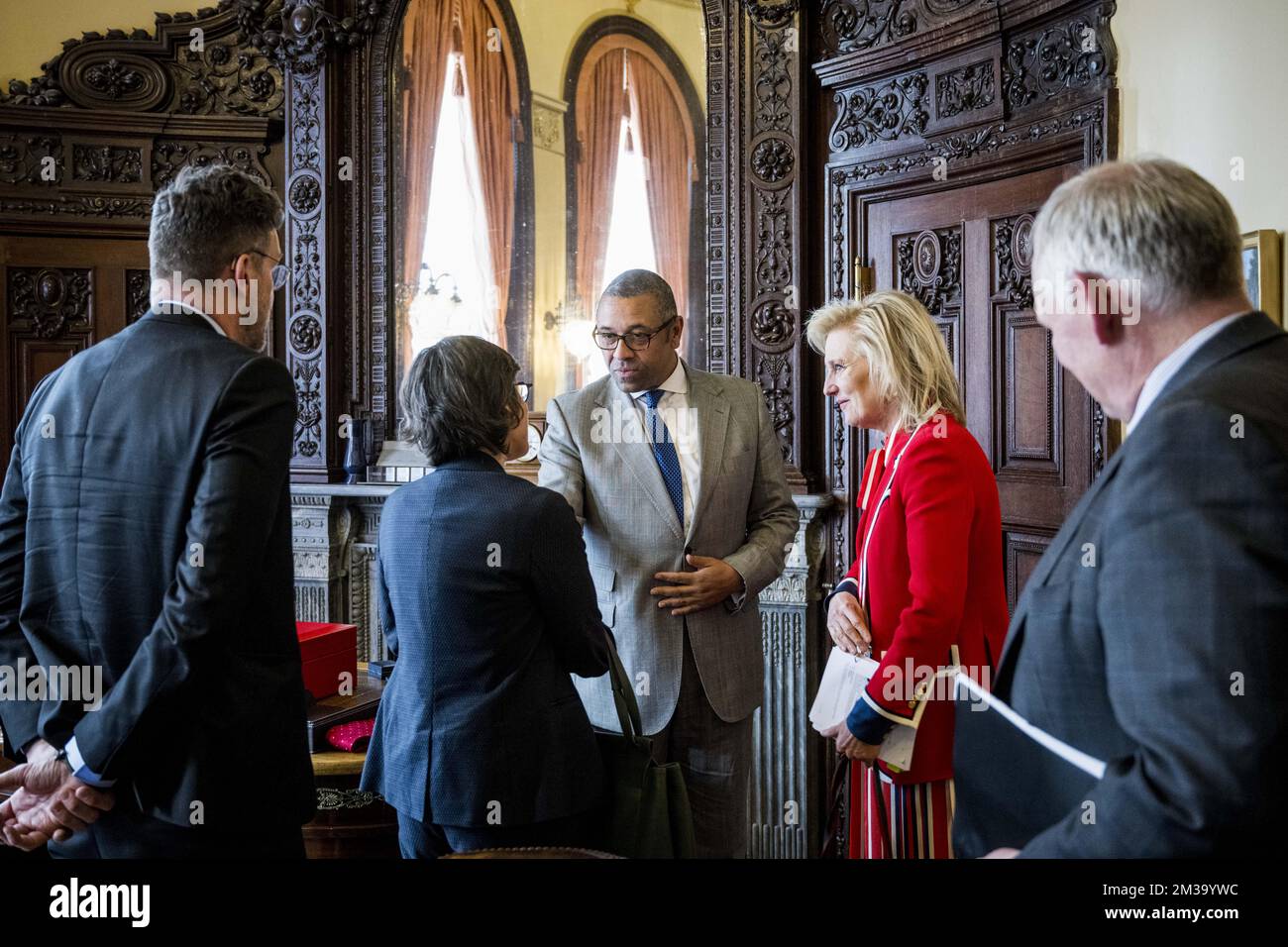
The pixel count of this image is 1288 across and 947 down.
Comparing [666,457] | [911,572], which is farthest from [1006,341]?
[911,572]

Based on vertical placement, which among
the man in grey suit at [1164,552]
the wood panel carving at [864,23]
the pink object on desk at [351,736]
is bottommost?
the pink object on desk at [351,736]

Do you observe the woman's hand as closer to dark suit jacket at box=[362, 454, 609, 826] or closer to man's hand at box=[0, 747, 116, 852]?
dark suit jacket at box=[362, 454, 609, 826]

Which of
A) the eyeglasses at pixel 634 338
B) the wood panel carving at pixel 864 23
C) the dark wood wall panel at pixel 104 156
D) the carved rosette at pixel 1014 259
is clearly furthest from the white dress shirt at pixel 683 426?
the dark wood wall panel at pixel 104 156

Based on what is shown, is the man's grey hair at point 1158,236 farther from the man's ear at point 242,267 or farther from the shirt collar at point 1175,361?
the man's ear at point 242,267

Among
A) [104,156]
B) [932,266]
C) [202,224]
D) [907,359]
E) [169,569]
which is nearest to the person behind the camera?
[169,569]

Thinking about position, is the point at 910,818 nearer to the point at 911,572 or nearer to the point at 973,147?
the point at 911,572

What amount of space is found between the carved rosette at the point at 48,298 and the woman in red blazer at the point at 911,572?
13.7 ft

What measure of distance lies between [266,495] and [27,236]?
172 inches

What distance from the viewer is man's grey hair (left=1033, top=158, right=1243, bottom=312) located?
110 centimetres

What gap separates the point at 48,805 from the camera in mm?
1671

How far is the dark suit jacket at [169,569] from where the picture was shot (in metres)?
1.62

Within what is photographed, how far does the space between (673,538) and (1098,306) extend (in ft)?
5.46

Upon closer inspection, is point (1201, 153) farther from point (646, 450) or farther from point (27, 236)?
point (27, 236)
